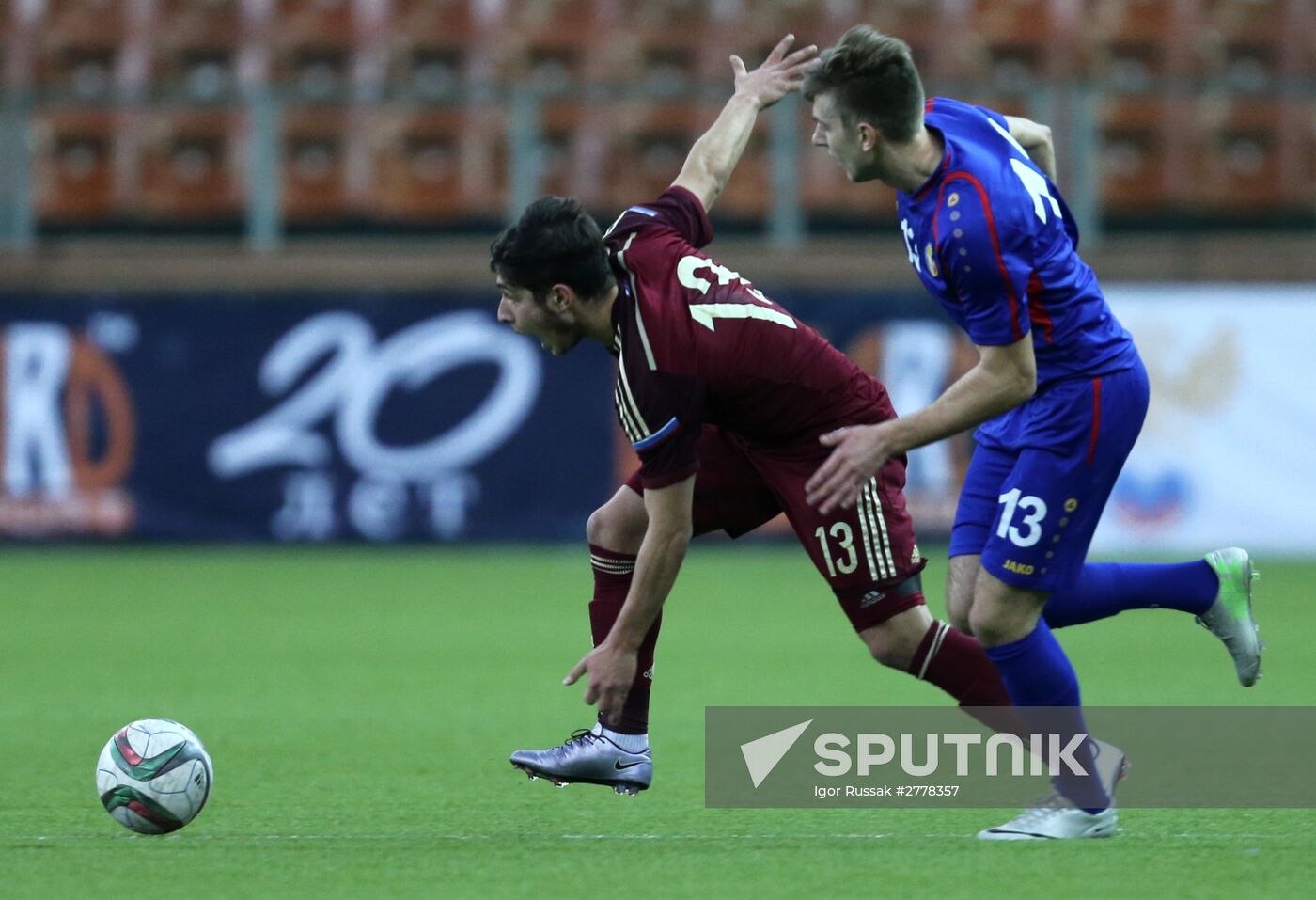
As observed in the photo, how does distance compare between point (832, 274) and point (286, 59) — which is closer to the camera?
point (832, 274)

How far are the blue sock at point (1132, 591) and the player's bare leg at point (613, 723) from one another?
3.66 ft

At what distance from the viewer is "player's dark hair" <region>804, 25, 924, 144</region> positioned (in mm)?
4414

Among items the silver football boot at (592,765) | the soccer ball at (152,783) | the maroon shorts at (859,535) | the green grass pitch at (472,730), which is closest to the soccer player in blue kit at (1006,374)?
the maroon shorts at (859,535)

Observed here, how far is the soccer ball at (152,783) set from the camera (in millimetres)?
4559

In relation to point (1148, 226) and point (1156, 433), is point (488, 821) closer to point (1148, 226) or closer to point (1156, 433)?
point (1156, 433)

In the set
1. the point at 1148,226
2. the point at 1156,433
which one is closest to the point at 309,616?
the point at 1156,433

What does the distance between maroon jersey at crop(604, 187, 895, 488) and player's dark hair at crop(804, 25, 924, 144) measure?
59 cm

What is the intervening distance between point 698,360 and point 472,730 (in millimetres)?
2190

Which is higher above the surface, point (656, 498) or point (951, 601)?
point (656, 498)

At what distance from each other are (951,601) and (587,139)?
9.25 metres

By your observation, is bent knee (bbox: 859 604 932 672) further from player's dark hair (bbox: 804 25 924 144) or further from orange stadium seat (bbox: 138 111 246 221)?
orange stadium seat (bbox: 138 111 246 221)

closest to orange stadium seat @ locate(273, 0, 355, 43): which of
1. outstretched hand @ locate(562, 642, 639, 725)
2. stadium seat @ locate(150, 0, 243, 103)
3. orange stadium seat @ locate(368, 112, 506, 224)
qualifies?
stadium seat @ locate(150, 0, 243, 103)

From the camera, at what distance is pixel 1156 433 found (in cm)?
1252

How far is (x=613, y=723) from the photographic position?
521cm
